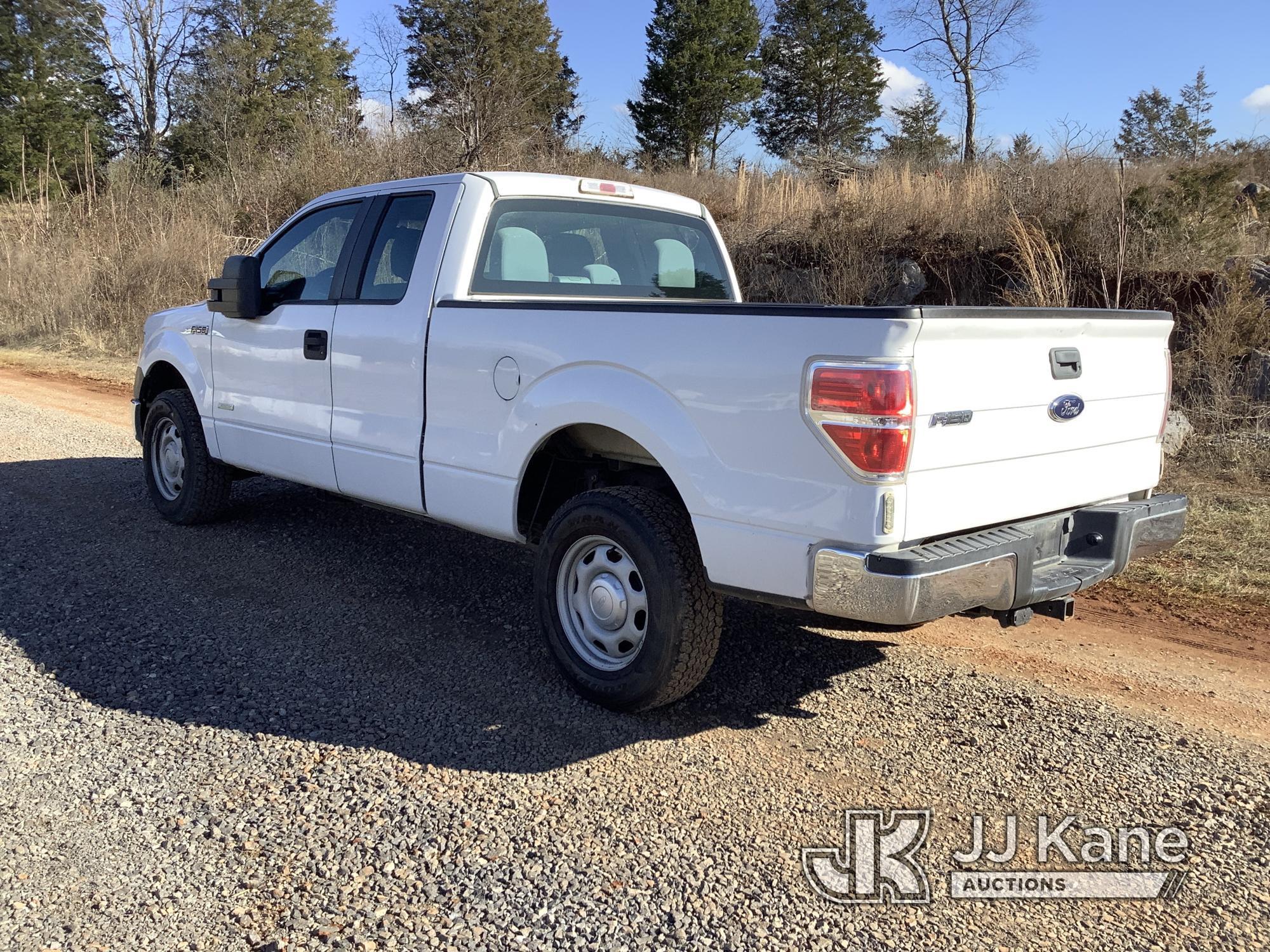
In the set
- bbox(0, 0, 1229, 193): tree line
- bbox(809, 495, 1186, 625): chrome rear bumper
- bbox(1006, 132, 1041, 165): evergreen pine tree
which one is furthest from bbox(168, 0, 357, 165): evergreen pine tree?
bbox(809, 495, 1186, 625): chrome rear bumper

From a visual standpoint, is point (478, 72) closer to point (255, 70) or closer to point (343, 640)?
point (255, 70)

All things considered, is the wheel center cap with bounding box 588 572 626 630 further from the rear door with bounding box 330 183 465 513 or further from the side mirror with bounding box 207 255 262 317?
the side mirror with bounding box 207 255 262 317

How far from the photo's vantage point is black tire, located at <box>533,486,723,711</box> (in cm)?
371

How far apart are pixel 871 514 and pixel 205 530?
4.71 metres

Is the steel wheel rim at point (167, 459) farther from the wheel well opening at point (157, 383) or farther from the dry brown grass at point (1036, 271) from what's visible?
the dry brown grass at point (1036, 271)

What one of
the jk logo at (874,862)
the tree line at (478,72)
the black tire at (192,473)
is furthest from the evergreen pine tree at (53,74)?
the jk logo at (874,862)

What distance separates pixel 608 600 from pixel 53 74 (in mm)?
42968

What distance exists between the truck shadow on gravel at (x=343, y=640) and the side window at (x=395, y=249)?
154 cm

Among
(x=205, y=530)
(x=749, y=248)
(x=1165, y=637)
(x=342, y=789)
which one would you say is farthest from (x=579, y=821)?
(x=749, y=248)

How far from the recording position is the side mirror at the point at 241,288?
566 cm

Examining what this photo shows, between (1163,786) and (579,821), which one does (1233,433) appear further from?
(579,821)

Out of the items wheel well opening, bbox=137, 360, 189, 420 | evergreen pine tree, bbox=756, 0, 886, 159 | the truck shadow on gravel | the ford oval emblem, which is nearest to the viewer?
the ford oval emblem

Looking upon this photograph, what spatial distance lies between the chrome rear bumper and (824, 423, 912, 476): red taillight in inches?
10.6

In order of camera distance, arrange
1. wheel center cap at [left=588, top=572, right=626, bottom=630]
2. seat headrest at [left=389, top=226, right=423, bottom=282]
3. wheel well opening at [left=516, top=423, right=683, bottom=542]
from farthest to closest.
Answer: seat headrest at [left=389, top=226, right=423, bottom=282], wheel well opening at [left=516, top=423, right=683, bottom=542], wheel center cap at [left=588, top=572, right=626, bottom=630]
